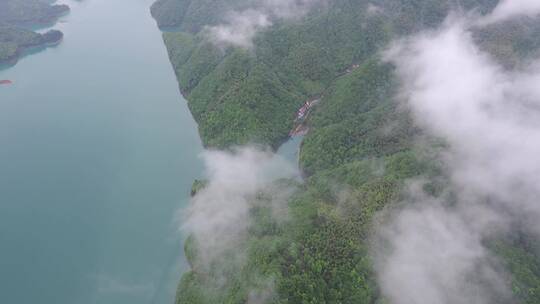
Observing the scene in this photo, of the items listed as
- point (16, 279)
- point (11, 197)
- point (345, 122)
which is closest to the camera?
point (16, 279)

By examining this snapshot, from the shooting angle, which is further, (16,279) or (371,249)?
(16,279)

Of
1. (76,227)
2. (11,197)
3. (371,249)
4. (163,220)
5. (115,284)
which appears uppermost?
(371,249)

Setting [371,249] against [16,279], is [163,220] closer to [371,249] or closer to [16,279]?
[16,279]

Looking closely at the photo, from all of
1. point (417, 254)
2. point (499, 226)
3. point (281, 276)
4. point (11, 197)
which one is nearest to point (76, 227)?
point (11, 197)

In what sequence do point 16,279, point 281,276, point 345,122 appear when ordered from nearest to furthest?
point 281,276 → point 16,279 → point 345,122

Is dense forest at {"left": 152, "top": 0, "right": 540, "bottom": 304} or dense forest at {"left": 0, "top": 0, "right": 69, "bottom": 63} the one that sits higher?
dense forest at {"left": 152, "top": 0, "right": 540, "bottom": 304}

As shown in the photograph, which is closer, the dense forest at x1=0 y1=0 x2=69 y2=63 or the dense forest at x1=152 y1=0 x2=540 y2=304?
the dense forest at x1=152 y1=0 x2=540 y2=304
